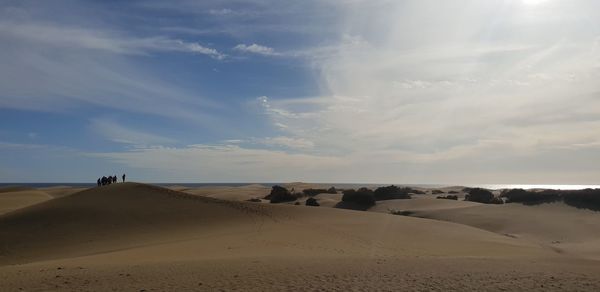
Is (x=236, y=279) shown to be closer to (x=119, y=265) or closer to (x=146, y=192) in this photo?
(x=119, y=265)

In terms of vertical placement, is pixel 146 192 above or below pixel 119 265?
above

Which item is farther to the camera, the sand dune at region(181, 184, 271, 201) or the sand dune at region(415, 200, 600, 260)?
the sand dune at region(181, 184, 271, 201)

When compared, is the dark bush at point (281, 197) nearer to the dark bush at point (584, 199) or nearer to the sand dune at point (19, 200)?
the sand dune at point (19, 200)

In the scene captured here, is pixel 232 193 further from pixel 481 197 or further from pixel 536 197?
pixel 536 197

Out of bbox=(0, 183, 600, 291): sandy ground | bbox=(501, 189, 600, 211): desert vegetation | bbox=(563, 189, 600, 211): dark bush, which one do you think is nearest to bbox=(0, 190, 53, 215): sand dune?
bbox=(0, 183, 600, 291): sandy ground

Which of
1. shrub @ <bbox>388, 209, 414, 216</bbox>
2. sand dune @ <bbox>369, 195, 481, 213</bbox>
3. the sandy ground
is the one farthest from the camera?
sand dune @ <bbox>369, 195, 481, 213</bbox>

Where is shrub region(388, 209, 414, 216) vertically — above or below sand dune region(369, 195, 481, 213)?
below

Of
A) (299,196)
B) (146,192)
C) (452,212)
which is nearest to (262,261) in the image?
(146,192)

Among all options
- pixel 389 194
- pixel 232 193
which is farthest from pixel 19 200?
pixel 389 194

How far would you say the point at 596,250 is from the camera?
23250 millimetres

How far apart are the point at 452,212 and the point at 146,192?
73.3 ft

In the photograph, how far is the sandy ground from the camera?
13.5 meters

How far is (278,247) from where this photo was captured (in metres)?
21.3

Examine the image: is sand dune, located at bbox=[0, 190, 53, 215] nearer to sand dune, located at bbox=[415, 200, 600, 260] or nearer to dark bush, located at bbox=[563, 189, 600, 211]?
sand dune, located at bbox=[415, 200, 600, 260]
